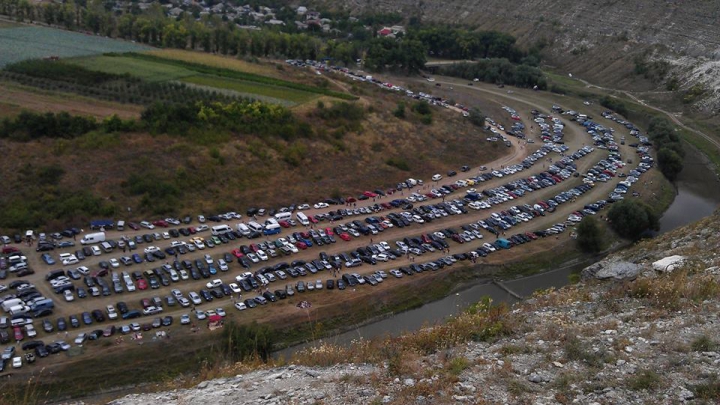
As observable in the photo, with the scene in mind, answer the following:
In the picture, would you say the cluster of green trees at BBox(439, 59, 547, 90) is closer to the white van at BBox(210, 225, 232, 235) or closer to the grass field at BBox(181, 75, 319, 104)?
the grass field at BBox(181, 75, 319, 104)

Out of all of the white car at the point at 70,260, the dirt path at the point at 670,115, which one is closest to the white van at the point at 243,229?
the white car at the point at 70,260

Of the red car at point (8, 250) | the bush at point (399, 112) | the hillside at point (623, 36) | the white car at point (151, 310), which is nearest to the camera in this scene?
the white car at point (151, 310)

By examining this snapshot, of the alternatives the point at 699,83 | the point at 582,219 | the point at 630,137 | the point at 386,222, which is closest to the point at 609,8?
the point at 699,83

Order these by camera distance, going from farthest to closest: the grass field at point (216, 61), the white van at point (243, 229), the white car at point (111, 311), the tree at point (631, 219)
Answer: the grass field at point (216, 61)
the tree at point (631, 219)
the white van at point (243, 229)
the white car at point (111, 311)

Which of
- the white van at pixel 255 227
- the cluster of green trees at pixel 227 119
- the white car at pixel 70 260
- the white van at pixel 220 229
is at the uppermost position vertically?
the cluster of green trees at pixel 227 119

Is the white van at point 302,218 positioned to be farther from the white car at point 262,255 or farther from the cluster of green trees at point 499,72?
the cluster of green trees at point 499,72

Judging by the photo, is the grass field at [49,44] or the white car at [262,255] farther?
the grass field at [49,44]

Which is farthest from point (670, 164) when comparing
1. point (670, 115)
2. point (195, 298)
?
point (195, 298)
